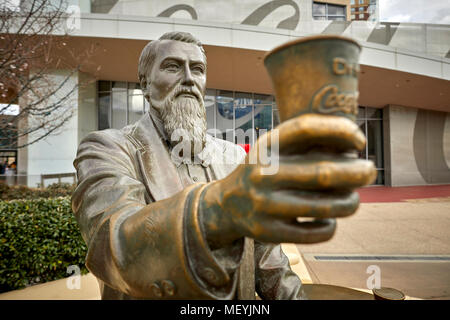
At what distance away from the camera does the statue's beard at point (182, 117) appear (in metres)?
1.41

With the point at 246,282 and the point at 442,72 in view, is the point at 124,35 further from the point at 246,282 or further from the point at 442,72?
the point at 442,72

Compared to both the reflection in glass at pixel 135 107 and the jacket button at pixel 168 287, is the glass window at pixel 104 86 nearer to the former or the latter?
the reflection in glass at pixel 135 107

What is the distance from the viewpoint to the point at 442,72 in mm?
11906

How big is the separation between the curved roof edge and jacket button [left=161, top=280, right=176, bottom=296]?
9.78m

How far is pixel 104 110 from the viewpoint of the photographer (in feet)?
47.3

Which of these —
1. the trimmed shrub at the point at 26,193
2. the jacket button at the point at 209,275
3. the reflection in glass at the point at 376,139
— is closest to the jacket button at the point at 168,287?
the jacket button at the point at 209,275

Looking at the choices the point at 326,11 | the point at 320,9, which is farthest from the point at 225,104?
the point at 326,11

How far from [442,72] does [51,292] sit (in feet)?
48.6

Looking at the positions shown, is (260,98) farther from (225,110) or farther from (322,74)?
(322,74)

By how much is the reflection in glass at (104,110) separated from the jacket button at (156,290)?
48.3 feet

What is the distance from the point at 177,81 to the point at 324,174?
100cm

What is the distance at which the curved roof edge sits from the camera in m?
9.86

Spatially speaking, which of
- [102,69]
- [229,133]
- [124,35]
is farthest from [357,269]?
[102,69]

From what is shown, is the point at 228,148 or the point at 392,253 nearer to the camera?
the point at 228,148
